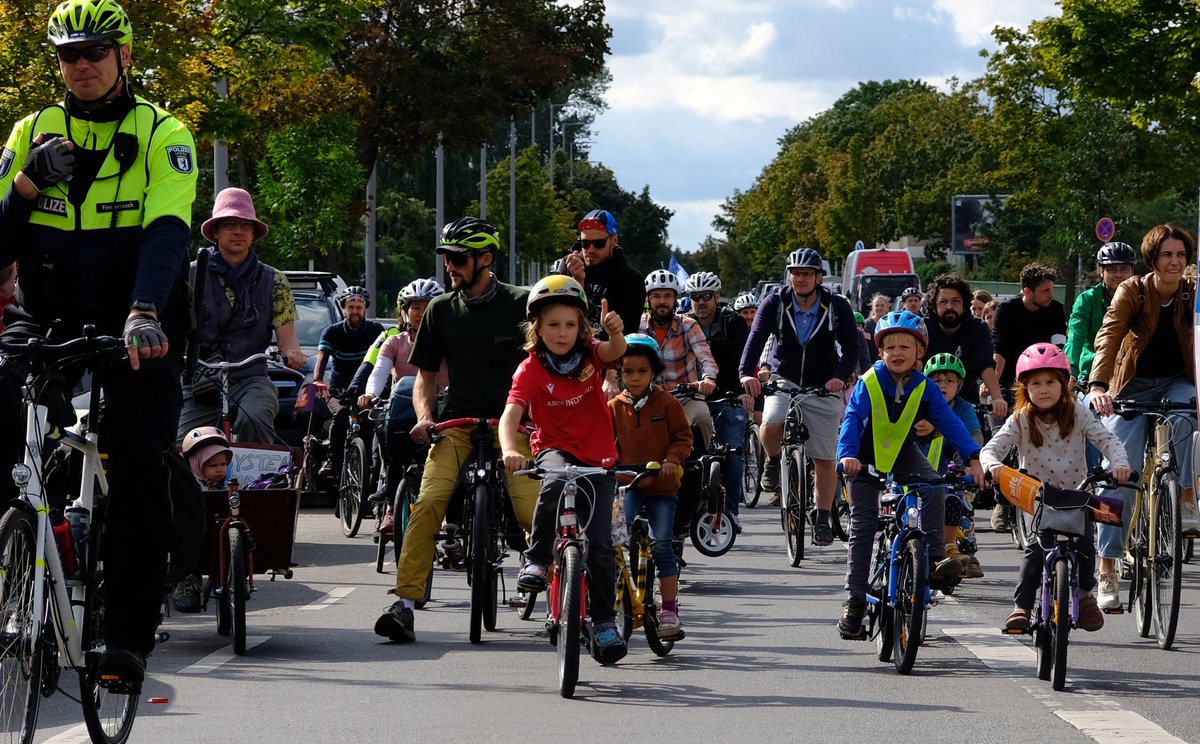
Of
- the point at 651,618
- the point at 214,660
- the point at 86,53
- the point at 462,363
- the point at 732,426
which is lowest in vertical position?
the point at 214,660

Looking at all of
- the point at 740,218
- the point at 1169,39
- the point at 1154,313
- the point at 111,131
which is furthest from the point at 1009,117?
the point at 740,218

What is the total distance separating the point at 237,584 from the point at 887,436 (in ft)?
9.85

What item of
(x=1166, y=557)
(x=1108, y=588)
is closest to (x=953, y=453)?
(x=1108, y=588)

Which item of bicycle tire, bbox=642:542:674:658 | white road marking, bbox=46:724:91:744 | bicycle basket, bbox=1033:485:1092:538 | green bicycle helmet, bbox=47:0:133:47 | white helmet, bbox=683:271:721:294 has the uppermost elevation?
green bicycle helmet, bbox=47:0:133:47

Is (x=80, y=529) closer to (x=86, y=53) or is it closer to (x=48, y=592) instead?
(x=48, y=592)

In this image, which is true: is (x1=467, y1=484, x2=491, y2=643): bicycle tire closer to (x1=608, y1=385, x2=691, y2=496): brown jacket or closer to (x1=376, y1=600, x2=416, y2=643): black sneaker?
(x1=376, y1=600, x2=416, y2=643): black sneaker

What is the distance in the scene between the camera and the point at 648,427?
10156mm

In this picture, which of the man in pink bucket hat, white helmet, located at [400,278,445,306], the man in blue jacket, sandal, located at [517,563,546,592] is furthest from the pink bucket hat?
the man in blue jacket

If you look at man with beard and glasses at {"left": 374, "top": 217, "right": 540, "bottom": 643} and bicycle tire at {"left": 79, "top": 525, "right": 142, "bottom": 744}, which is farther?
man with beard and glasses at {"left": 374, "top": 217, "right": 540, "bottom": 643}

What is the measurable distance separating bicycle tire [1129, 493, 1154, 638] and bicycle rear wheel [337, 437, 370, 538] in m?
7.23

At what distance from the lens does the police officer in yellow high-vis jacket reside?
602 cm

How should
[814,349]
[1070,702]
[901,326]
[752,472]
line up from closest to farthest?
1. [1070,702]
2. [901,326]
3. [814,349]
4. [752,472]

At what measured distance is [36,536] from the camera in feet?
18.5

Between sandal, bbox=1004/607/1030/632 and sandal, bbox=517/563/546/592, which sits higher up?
sandal, bbox=517/563/546/592
